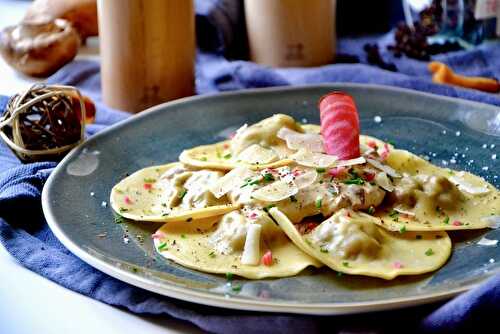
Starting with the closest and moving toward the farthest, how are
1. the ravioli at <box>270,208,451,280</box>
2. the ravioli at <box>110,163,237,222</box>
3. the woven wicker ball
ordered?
the ravioli at <box>270,208,451,280</box> → the ravioli at <box>110,163,237,222</box> → the woven wicker ball

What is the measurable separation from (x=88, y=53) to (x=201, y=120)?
1810 mm

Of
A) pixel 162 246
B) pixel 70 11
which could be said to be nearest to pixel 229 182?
pixel 162 246

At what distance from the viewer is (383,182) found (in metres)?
3.47

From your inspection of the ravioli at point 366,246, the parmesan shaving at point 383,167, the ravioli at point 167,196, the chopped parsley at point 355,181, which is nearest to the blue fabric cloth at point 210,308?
the ravioli at point 366,246

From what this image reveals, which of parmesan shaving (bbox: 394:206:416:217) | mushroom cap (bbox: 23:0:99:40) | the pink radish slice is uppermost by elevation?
mushroom cap (bbox: 23:0:99:40)

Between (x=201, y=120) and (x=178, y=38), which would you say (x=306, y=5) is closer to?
(x=178, y=38)

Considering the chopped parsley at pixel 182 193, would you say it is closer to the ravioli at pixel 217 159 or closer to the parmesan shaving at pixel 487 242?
the ravioli at pixel 217 159

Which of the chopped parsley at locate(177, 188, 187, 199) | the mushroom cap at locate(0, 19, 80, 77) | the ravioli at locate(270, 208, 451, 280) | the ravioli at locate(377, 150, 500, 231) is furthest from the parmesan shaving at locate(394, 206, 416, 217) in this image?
the mushroom cap at locate(0, 19, 80, 77)

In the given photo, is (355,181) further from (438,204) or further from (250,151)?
(250,151)

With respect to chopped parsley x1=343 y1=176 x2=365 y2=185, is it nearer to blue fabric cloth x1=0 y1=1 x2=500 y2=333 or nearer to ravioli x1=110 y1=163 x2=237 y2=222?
ravioli x1=110 y1=163 x2=237 y2=222

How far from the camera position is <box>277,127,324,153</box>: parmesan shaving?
3.70m

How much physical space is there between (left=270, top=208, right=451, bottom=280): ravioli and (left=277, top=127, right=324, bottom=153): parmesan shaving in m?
0.49

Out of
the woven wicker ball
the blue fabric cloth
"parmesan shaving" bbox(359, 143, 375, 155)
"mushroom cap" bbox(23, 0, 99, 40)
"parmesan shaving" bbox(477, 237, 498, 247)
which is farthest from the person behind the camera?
"mushroom cap" bbox(23, 0, 99, 40)

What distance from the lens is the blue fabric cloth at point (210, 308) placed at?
270 cm
